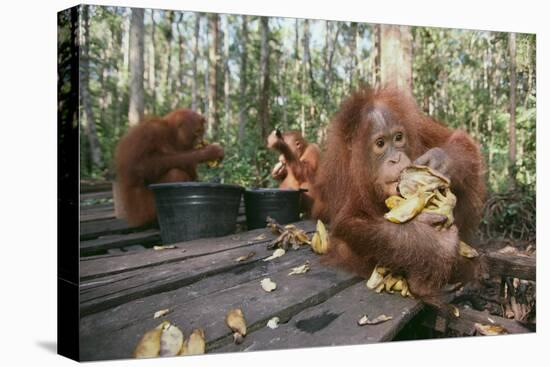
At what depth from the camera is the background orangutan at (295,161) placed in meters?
4.79

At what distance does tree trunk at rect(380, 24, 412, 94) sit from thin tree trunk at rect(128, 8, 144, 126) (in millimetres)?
1923

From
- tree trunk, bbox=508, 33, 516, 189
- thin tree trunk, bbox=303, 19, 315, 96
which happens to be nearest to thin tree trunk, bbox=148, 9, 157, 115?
thin tree trunk, bbox=303, 19, 315, 96

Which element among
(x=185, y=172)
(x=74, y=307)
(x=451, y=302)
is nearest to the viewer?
(x=74, y=307)

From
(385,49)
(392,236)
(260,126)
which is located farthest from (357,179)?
(385,49)

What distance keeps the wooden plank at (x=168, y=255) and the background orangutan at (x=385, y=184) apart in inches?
15.9

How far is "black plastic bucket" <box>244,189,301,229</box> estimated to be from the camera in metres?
4.66

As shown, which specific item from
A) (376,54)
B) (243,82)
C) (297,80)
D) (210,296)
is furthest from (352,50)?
(210,296)

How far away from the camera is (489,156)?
210 inches

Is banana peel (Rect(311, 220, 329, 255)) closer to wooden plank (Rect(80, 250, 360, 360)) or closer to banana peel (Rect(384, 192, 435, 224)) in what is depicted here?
wooden plank (Rect(80, 250, 360, 360))

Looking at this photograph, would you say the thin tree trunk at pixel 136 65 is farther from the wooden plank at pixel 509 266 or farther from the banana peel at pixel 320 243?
the wooden plank at pixel 509 266

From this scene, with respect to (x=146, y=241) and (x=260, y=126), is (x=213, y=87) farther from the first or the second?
(x=146, y=241)

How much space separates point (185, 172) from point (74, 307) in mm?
1224

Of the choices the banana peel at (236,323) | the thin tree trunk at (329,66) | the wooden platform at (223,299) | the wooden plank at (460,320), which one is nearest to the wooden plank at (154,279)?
the wooden platform at (223,299)

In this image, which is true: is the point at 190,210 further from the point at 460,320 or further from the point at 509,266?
the point at 509,266
